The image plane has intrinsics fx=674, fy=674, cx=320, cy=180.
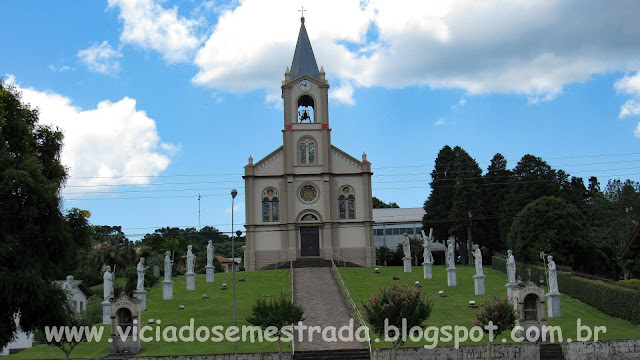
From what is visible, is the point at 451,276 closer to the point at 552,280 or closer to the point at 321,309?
the point at 552,280

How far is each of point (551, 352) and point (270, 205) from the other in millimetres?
33758

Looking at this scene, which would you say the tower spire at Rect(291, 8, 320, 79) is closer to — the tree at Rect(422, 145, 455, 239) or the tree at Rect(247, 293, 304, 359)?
the tree at Rect(422, 145, 455, 239)

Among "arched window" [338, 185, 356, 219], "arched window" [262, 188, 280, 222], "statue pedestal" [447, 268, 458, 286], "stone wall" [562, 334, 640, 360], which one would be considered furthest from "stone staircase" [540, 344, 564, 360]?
"arched window" [262, 188, 280, 222]

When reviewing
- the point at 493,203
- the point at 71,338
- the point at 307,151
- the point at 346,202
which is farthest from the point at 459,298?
the point at 493,203

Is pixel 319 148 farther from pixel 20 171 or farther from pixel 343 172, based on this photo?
pixel 20 171

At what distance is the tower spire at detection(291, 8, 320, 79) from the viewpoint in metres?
60.0

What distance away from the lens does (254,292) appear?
40406 millimetres

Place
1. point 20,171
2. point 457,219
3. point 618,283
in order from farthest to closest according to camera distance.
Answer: point 457,219 < point 618,283 < point 20,171

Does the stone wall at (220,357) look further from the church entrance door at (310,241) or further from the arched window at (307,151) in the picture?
the arched window at (307,151)

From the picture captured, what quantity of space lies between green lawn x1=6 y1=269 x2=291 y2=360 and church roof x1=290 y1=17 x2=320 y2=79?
740 inches

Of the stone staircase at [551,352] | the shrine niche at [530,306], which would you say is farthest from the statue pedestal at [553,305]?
the stone staircase at [551,352]

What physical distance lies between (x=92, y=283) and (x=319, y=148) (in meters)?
21.6

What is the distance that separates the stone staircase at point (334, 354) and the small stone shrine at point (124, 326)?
22.6 feet

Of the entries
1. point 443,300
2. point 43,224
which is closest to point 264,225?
point 443,300
